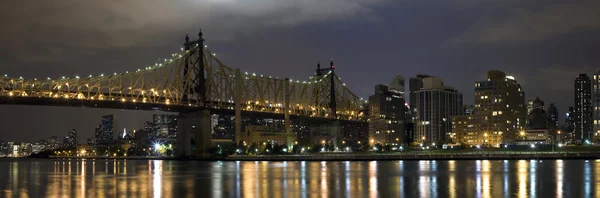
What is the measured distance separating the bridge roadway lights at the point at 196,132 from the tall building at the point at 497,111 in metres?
91.2

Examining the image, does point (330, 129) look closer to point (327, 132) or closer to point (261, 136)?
point (327, 132)

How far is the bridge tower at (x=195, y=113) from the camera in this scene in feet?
404

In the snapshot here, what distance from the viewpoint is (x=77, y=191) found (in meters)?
45.2

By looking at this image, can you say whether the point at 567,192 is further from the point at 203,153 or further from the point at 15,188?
the point at 203,153

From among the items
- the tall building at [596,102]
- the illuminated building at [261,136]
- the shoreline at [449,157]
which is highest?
the tall building at [596,102]

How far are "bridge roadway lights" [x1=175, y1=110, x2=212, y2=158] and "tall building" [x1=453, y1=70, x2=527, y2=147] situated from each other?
91.2 meters

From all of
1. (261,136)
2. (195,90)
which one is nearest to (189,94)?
(195,90)

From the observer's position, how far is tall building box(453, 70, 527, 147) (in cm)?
18850

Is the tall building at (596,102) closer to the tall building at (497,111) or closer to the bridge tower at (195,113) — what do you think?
the tall building at (497,111)

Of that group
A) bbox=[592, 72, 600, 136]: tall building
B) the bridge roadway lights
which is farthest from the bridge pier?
bbox=[592, 72, 600, 136]: tall building

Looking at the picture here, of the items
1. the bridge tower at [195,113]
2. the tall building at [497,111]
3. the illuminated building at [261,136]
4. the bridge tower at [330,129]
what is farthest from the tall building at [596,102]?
the bridge tower at [195,113]

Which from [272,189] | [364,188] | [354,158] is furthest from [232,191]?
[354,158]

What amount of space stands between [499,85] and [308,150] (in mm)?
66040

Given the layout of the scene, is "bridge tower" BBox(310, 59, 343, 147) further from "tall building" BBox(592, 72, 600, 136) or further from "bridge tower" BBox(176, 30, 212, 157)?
"tall building" BBox(592, 72, 600, 136)
